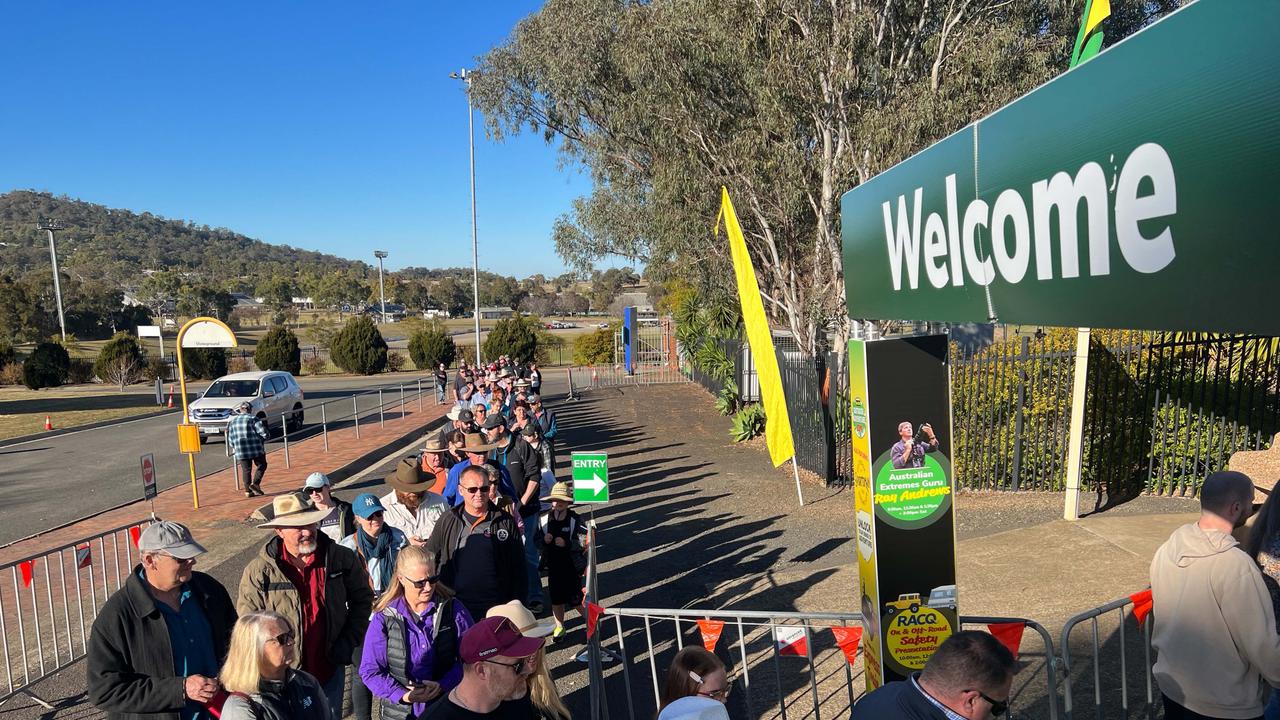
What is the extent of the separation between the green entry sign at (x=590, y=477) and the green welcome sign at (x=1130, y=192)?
14.3 feet

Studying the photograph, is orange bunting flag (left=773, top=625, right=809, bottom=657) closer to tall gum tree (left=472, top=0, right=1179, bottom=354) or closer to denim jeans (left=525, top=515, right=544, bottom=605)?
denim jeans (left=525, top=515, right=544, bottom=605)

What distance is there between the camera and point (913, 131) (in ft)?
45.6

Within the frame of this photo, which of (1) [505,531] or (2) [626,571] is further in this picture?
(2) [626,571]

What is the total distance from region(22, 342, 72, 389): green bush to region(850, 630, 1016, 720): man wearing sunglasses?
40.2 metres

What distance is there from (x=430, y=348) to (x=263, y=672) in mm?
37657

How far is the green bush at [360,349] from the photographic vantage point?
39.2m

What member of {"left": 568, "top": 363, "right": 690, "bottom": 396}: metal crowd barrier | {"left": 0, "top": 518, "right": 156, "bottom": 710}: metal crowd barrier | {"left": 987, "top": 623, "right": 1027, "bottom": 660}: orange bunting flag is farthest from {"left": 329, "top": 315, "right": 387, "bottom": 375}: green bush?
{"left": 987, "top": 623, "right": 1027, "bottom": 660}: orange bunting flag

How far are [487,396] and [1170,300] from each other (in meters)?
→ 13.5

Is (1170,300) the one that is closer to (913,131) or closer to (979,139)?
(979,139)

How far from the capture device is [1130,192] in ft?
5.97

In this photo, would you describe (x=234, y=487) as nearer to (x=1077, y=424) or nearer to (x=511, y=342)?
(x=1077, y=424)

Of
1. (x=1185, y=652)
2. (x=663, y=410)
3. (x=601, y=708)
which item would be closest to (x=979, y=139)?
(x=1185, y=652)

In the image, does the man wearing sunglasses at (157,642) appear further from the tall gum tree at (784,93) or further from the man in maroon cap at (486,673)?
the tall gum tree at (784,93)

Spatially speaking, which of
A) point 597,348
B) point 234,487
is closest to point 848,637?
point 234,487
